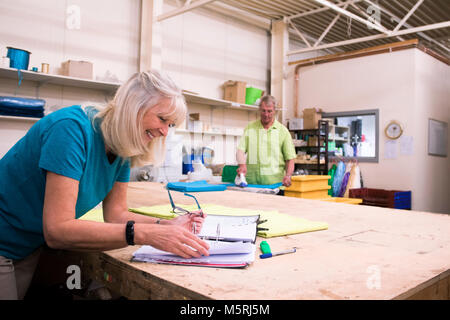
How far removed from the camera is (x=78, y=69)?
445 cm

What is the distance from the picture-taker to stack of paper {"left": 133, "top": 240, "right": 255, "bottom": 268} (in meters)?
1.07

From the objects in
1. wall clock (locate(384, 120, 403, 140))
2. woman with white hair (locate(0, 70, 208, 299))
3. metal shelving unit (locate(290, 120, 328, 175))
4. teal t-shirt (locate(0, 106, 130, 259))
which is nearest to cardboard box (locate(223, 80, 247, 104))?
metal shelving unit (locate(290, 120, 328, 175))

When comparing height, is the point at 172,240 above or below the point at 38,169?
below

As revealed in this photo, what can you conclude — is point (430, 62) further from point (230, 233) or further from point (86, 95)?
point (230, 233)

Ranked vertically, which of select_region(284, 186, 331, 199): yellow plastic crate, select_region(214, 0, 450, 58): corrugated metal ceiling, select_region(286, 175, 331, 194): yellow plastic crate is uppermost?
select_region(214, 0, 450, 58): corrugated metal ceiling

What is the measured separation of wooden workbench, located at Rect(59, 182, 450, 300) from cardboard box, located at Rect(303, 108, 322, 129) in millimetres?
5425

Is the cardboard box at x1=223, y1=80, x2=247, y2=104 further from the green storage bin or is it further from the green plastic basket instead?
the green storage bin

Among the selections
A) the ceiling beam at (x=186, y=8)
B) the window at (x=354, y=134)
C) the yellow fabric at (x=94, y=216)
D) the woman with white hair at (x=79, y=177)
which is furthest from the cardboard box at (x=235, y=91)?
the woman with white hair at (x=79, y=177)

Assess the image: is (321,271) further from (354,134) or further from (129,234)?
(354,134)

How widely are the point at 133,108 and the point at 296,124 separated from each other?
6.18 m

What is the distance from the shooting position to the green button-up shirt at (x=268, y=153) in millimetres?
4324

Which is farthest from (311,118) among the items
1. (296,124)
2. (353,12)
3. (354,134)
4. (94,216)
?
(94,216)

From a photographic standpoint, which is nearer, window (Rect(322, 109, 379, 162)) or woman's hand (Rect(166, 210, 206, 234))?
woman's hand (Rect(166, 210, 206, 234))

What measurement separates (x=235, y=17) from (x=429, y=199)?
5041 mm
